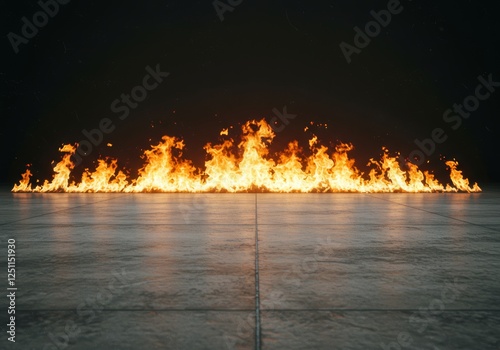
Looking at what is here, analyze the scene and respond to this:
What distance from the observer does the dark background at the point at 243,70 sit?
15625 millimetres

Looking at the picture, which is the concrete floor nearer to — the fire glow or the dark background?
the fire glow

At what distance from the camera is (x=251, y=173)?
15117 mm

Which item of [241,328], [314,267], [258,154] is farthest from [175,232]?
[258,154]

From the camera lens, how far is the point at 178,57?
51.8 feet

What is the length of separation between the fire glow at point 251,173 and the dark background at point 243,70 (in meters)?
0.31

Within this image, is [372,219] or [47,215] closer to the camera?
[372,219]

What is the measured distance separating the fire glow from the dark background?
309 millimetres

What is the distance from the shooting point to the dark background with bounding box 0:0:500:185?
15625mm

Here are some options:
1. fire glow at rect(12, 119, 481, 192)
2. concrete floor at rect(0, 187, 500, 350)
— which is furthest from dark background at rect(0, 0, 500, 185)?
concrete floor at rect(0, 187, 500, 350)

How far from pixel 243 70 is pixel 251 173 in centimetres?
286

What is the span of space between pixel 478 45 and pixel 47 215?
1261 cm

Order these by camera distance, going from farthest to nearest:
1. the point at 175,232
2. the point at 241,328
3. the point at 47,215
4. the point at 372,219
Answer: the point at 47,215 < the point at 372,219 < the point at 175,232 < the point at 241,328

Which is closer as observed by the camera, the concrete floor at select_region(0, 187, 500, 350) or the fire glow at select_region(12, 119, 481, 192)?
the concrete floor at select_region(0, 187, 500, 350)

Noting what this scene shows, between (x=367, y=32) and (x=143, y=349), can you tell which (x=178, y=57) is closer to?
(x=367, y=32)
